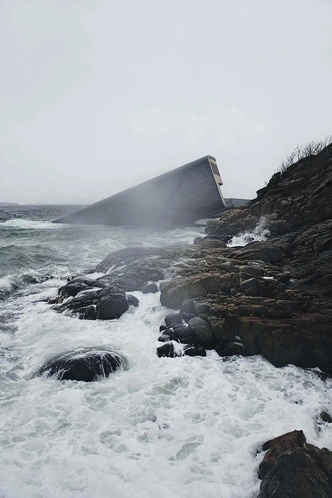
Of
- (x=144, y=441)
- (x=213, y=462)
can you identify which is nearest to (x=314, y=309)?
(x=213, y=462)

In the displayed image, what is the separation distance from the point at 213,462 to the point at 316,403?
8.63 feet

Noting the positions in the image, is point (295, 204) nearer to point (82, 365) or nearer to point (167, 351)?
point (167, 351)

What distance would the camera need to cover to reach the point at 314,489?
3428mm

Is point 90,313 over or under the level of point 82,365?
over

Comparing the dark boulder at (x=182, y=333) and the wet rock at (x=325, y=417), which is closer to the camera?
the wet rock at (x=325, y=417)

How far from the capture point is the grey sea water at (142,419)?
4.22 m

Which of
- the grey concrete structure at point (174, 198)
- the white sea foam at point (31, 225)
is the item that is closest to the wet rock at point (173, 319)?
the grey concrete structure at point (174, 198)

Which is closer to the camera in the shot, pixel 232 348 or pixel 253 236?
pixel 232 348

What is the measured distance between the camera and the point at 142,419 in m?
5.44

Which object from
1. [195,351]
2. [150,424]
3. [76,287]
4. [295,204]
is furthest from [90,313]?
[295,204]

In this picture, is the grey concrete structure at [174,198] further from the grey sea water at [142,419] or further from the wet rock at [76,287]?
the grey sea water at [142,419]

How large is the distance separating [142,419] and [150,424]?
20 cm

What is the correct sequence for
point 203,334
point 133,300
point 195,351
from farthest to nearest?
point 133,300
point 203,334
point 195,351

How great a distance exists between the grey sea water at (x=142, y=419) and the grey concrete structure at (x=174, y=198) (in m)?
25.2
